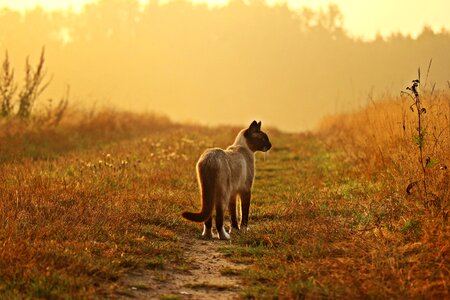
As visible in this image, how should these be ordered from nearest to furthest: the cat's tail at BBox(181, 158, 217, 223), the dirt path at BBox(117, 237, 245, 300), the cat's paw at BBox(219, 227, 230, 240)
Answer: the dirt path at BBox(117, 237, 245, 300)
the cat's tail at BBox(181, 158, 217, 223)
the cat's paw at BBox(219, 227, 230, 240)

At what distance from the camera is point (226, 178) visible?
776cm

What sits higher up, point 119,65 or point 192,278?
point 119,65

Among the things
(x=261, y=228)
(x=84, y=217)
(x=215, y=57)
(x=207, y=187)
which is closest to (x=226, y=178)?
(x=207, y=187)

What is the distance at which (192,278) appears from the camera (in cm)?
598

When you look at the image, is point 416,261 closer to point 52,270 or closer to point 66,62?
point 52,270

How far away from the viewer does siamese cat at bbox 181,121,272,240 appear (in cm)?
736

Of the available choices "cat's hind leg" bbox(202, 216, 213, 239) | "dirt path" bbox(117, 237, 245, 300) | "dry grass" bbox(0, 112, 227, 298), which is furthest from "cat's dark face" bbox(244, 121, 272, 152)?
"dirt path" bbox(117, 237, 245, 300)

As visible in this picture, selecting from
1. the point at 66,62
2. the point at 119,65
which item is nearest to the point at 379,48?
the point at 119,65

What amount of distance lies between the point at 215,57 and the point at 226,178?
60209mm

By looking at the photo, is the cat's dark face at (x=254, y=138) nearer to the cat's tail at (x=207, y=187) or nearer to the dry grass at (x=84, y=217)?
the dry grass at (x=84, y=217)

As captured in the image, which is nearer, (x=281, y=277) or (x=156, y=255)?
(x=281, y=277)

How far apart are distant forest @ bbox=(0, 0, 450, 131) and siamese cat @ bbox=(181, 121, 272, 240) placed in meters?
48.9

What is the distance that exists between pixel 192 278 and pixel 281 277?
0.81m

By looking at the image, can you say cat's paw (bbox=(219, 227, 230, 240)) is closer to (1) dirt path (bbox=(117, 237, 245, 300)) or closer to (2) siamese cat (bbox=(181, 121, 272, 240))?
(2) siamese cat (bbox=(181, 121, 272, 240))
